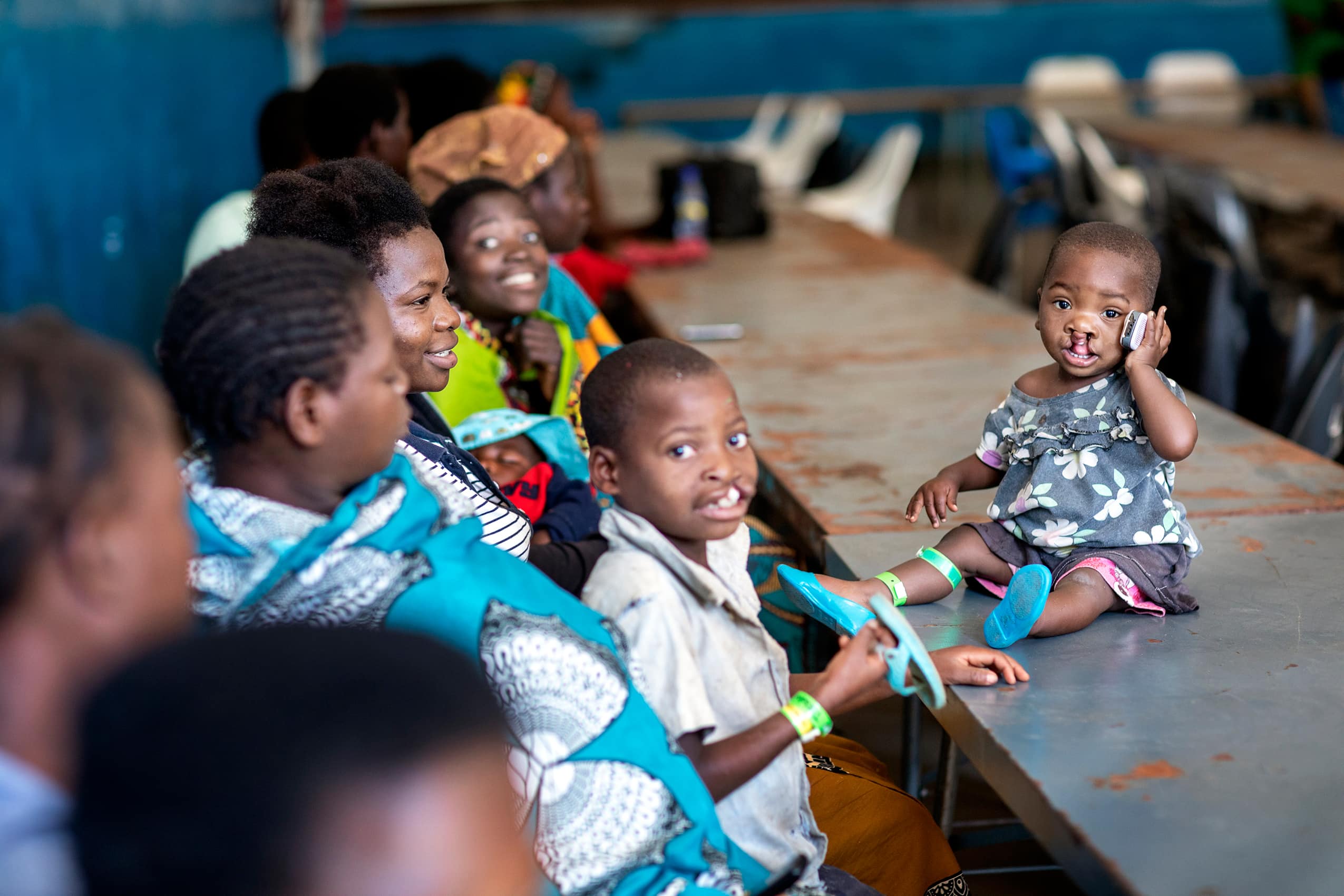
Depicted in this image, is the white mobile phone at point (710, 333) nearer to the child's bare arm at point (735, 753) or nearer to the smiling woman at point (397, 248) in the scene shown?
the smiling woman at point (397, 248)

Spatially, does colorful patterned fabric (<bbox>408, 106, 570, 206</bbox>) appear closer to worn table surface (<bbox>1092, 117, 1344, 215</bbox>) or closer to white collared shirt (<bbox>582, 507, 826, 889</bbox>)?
white collared shirt (<bbox>582, 507, 826, 889</bbox>)

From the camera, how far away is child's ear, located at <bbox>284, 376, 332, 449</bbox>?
3.62ft

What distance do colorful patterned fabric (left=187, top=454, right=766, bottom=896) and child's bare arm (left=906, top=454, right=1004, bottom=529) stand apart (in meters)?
0.75

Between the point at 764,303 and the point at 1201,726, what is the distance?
2.65 metres

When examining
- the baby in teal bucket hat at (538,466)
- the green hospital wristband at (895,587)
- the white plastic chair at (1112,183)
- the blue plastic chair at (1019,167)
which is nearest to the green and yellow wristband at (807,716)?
the green hospital wristband at (895,587)

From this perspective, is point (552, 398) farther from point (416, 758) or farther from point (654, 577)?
point (416, 758)

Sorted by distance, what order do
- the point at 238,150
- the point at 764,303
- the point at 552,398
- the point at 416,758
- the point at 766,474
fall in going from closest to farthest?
the point at 416,758, the point at 766,474, the point at 552,398, the point at 764,303, the point at 238,150

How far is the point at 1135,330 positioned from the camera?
5.33ft

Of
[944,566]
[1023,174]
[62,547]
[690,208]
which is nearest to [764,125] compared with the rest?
[1023,174]

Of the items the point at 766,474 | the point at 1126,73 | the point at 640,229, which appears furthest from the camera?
the point at 1126,73

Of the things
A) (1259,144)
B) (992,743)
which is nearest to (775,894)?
(992,743)

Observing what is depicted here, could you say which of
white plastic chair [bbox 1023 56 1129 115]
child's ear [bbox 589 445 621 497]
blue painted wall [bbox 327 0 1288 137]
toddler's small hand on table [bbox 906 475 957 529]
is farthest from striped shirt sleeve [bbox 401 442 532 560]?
blue painted wall [bbox 327 0 1288 137]

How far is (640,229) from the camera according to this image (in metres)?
4.85

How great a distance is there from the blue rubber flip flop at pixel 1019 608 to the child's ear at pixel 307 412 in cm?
78
